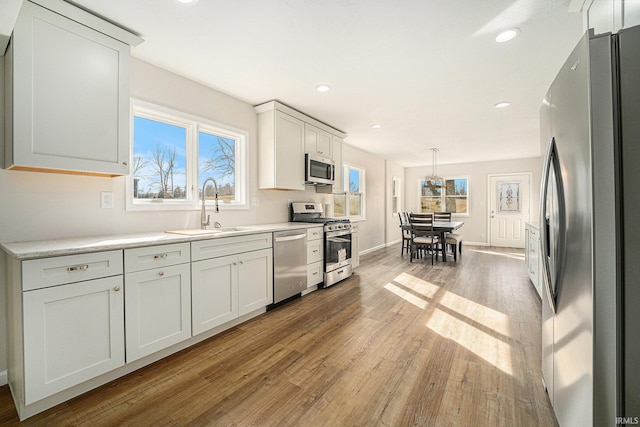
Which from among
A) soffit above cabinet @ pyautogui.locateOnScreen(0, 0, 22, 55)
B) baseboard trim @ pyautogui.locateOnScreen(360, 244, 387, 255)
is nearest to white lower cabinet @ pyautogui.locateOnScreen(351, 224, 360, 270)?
baseboard trim @ pyautogui.locateOnScreen(360, 244, 387, 255)

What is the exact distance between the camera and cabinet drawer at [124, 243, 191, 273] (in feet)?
6.09

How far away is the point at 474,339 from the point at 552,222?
1464mm

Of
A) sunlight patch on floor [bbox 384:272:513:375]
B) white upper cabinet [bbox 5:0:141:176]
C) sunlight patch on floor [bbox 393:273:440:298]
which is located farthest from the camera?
sunlight patch on floor [bbox 393:273:440:298]

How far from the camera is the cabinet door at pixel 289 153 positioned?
3572 mm

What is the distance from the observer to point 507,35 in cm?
213

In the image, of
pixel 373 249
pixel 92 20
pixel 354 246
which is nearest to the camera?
pixel 92 20

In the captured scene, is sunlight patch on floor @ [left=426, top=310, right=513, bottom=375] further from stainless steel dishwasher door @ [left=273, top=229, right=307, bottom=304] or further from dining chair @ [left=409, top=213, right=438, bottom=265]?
dining chair @ [left=409, top=213, right=438, bottom=265]

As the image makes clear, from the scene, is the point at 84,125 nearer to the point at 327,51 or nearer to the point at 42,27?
the point at 42,27

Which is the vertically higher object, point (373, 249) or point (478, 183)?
point (478, 183)

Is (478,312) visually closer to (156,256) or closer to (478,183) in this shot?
(156,256)

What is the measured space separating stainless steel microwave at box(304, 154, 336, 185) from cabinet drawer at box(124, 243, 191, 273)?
7.31 feet

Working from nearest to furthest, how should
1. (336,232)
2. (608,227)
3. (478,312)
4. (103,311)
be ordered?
(608,227), (103,311), (478,312), (336,232)

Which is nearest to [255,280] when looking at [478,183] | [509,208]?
[478,183]

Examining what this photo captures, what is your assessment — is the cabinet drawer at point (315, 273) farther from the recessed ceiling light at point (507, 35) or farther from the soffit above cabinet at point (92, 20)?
the recessed ceiling light at point (507, 35)
